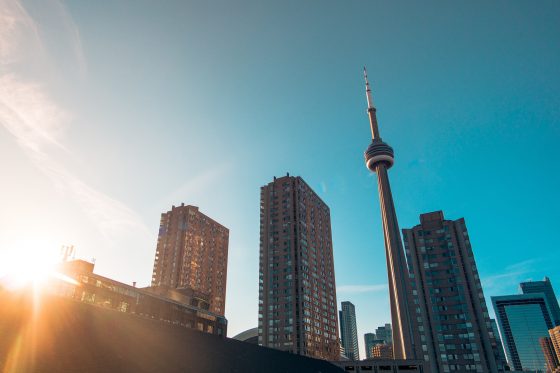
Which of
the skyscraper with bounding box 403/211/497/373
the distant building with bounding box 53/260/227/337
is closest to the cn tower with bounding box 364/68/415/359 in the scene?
the skyscraper with bounding box 403/211/497/373

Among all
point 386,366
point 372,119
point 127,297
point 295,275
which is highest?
point 372,119

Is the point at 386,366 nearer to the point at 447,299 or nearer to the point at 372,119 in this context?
the point at 447,299

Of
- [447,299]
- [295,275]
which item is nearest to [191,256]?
[295,275]

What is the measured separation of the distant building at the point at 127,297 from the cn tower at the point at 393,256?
59568 mm

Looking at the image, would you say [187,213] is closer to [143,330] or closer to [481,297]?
[481,297]

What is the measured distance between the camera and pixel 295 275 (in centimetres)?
11644

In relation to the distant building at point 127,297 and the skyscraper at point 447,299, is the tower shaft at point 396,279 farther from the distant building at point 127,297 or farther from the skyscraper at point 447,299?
the distant building at point 127,297

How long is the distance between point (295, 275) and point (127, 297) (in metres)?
54.8

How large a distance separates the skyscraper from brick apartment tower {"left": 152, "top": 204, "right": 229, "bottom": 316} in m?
81.9

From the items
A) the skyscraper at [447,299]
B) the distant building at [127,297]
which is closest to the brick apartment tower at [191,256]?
the distant building at [127,297]

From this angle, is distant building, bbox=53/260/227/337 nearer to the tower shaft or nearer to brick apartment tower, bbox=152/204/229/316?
brick apartment tower, bbox=152/204/229/316

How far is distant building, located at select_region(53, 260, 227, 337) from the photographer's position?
2788 inches

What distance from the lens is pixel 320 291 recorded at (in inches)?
4936

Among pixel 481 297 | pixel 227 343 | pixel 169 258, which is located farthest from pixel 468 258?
pixel 169 258
